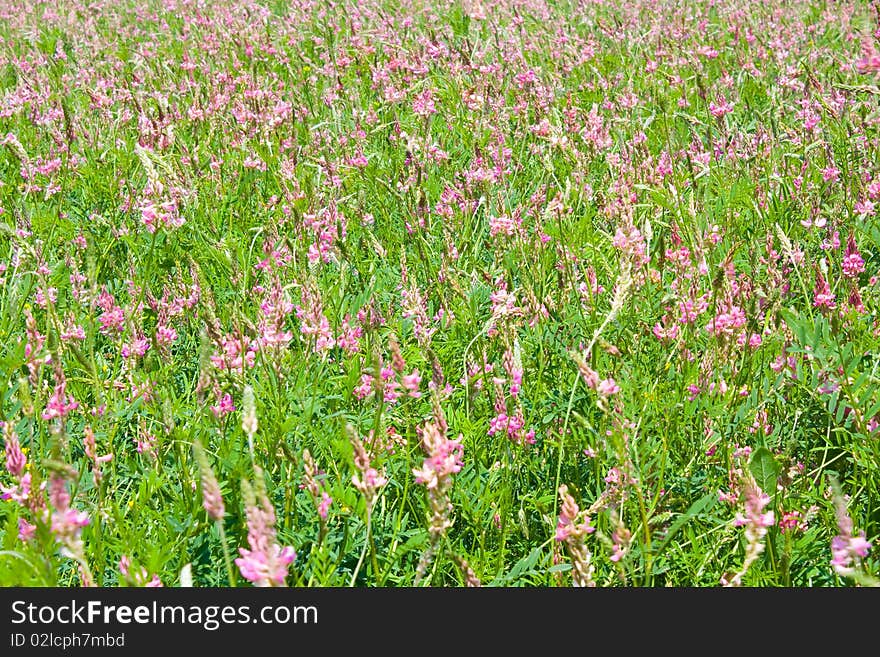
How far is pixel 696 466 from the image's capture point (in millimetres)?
2422

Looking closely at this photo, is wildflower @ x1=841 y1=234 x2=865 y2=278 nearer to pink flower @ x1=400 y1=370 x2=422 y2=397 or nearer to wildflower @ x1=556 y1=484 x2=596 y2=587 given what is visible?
pink flower @ x1=400 y1=370 x2=422 y2=397

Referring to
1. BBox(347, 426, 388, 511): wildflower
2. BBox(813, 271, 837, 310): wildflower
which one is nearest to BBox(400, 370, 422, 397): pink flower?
BBox(347, 426, 388, 511): wildflower

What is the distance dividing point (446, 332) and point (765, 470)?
53.5 inches

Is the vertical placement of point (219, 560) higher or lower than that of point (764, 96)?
lower

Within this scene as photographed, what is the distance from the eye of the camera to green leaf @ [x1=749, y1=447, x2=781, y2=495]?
1956mm

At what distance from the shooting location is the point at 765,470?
1.98 m

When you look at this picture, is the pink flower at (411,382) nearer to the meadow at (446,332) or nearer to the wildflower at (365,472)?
the meadow at (446,332)

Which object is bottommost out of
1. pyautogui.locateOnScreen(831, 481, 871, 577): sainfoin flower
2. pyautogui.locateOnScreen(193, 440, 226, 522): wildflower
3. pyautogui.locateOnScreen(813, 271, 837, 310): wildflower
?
pyautogui.locateOnScreen(831, 481, 871, 577): sainfoin flower

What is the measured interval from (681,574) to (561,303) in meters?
1.06

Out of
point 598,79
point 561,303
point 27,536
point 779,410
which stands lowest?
point 27,536

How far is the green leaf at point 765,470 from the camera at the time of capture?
77.0 inches

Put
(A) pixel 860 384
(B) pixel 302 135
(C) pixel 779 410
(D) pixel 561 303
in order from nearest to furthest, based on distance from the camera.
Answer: (A) pixel 860 384, (C) pixel 779 410, (D) pixel 561 303, (B) pixel 302 135

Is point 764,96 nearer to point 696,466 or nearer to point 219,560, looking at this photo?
point 696,466

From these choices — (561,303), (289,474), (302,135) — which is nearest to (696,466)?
(561,303)
